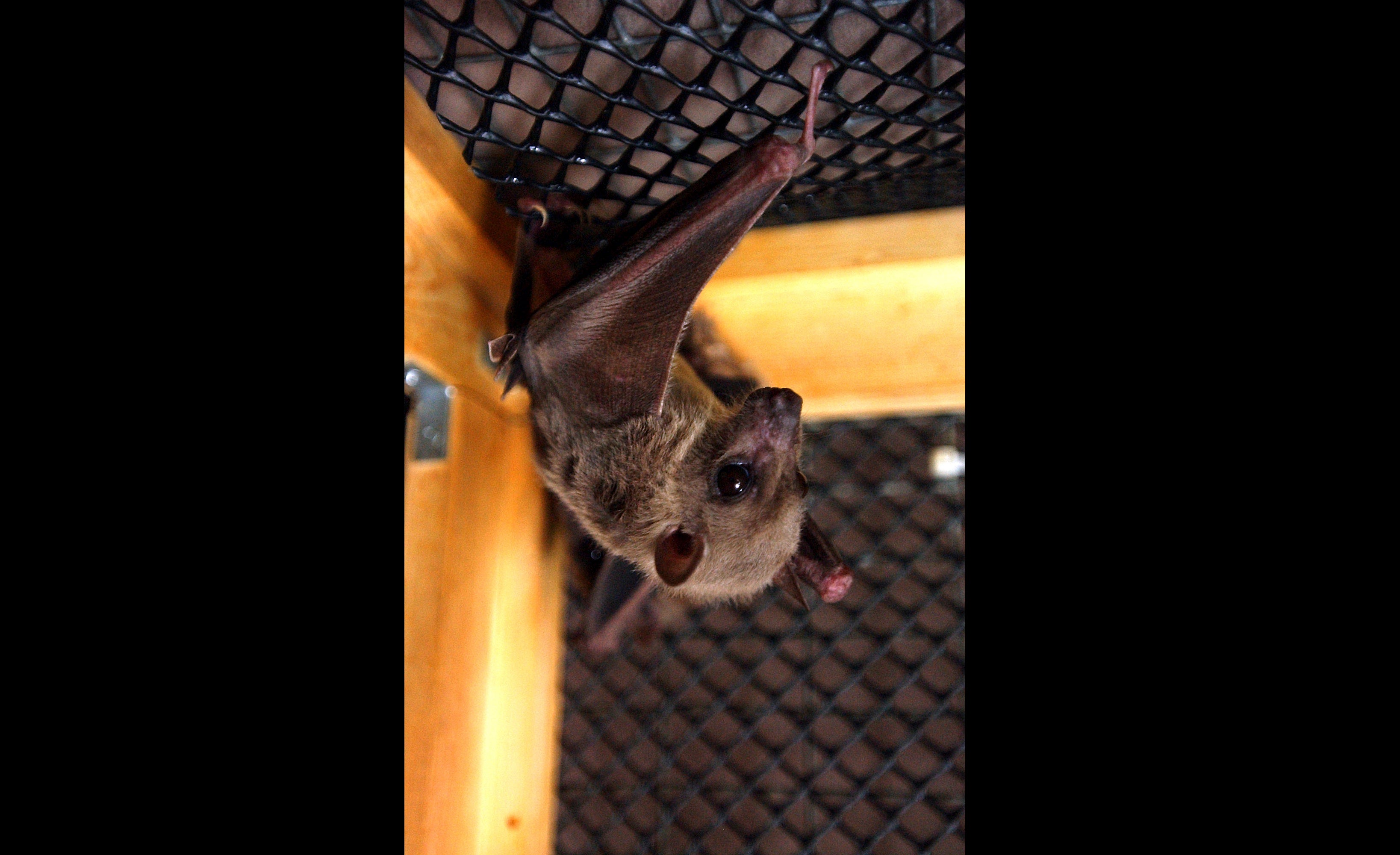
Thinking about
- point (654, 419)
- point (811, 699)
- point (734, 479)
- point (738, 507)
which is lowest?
point (811, 699)

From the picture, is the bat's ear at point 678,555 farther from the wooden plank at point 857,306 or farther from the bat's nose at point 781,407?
the wooden plank at point 857,306

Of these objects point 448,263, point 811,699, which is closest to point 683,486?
point 448,263

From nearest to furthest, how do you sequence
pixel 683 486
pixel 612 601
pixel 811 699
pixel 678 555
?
pixel 678 555 < pixel 683 486 < pixel 612 601 < pixel 811 699

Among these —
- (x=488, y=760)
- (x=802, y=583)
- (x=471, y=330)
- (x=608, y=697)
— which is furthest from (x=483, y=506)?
(x=608, y=697)

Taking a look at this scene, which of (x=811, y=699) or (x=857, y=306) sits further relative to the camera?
(x=811, y=699)

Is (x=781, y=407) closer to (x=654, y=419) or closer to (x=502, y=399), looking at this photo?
(x=654, y=419)

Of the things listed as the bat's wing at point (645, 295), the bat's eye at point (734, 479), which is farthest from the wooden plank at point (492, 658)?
the bat's eye at point (734, 479)
